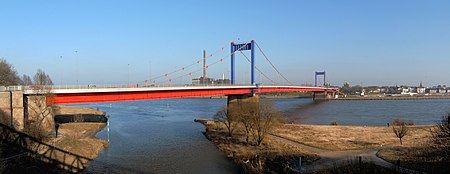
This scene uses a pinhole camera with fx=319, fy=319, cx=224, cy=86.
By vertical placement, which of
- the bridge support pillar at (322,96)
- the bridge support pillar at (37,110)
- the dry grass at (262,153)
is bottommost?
the dry grass at (262,153)

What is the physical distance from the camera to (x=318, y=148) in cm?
2738

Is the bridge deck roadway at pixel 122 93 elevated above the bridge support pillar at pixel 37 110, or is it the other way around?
the bridge deck roadway at pixel 122 93

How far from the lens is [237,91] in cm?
6175

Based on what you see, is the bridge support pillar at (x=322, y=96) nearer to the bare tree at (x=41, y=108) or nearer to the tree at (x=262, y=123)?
the tree at (x=262, y=123)

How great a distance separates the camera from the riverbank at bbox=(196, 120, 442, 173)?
20.1 m

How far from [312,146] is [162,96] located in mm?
21676

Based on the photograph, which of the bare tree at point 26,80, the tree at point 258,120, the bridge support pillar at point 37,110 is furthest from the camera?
the bare tree at point 26,80

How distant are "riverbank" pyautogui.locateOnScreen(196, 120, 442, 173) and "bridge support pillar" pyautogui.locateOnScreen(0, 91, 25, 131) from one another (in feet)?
56.9

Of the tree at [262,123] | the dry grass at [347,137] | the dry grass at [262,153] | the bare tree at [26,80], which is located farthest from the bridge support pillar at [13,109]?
the bare tree at [26,80]

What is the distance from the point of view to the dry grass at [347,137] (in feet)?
94.3

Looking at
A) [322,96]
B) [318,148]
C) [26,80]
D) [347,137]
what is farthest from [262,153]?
[322,96]

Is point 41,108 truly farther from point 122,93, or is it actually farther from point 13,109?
point 122,93

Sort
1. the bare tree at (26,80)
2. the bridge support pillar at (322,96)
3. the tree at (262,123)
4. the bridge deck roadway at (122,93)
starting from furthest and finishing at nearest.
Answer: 1. the bridge support pillar at (322,96)
2. the bare tree at (26,80)
3. the bridge deck roadway at (122,93)
4. the tree at (262,123)

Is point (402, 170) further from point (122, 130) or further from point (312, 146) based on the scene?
point (122, 130)
